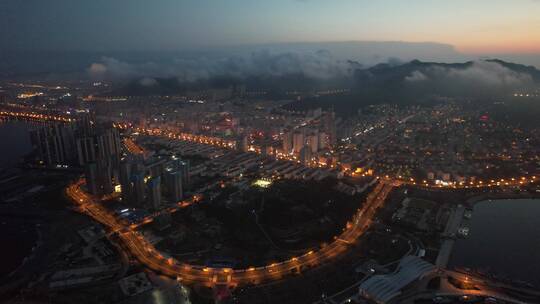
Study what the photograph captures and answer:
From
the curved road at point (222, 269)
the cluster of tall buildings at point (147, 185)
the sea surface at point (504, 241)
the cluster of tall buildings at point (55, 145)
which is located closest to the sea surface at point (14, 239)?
the cluster of tall buildings at point (55, 145)

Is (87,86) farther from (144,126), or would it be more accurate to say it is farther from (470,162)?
(470,162)

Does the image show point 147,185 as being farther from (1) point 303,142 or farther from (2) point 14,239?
(1) point 303,142

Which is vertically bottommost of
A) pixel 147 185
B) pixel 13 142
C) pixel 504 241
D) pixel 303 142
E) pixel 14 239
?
pixel 13 142

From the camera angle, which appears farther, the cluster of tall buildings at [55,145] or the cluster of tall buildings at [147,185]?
the cluster of tall buildings at [55,145]

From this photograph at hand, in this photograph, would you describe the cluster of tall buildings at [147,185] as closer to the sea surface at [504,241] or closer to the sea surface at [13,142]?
the sea surface at [13,142]

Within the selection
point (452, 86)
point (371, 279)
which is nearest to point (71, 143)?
point (371, 279)

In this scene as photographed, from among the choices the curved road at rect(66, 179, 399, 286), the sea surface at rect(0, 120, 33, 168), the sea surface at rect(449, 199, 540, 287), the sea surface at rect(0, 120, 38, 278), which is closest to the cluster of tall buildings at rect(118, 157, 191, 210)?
the curved road at rect(66, 179, 399, 286)

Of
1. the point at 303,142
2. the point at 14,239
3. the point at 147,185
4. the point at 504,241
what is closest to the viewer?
the point at 14,239

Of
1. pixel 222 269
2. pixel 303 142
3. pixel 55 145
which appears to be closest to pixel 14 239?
pixel 222 269
